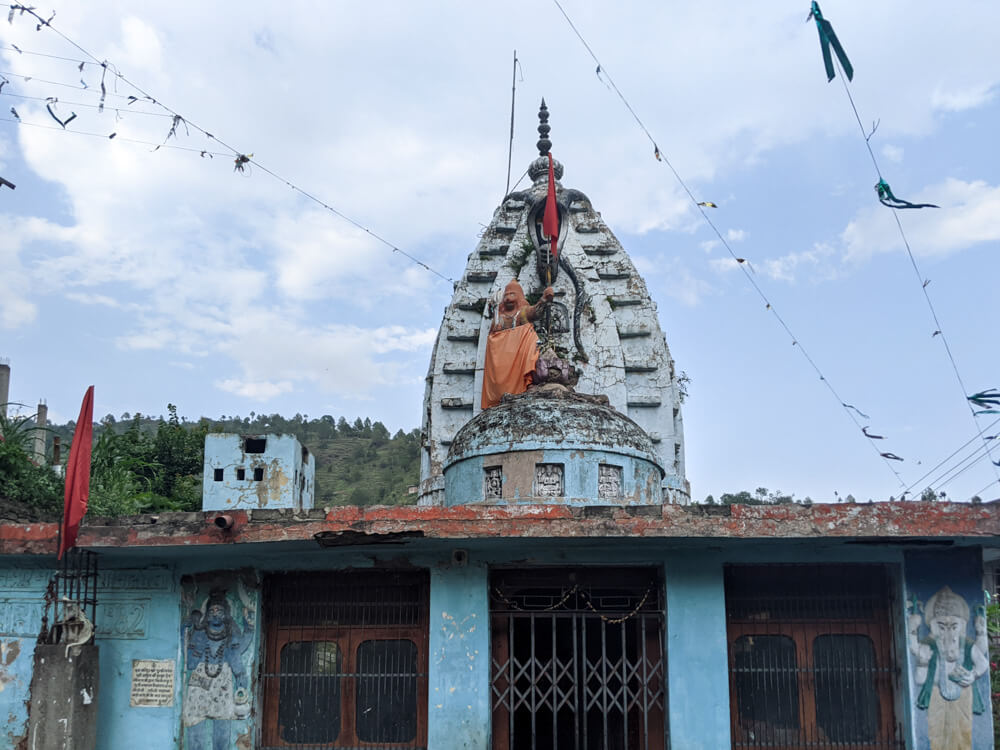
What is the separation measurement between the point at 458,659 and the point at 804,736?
3.69 meters

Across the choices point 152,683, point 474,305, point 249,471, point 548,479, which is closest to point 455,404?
point 474,305

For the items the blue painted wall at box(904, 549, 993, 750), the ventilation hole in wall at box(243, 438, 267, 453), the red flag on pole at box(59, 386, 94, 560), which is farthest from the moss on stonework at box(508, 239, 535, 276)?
the blue painted wall at box(904, 549, 993, 750)

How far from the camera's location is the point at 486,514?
9.94 meters

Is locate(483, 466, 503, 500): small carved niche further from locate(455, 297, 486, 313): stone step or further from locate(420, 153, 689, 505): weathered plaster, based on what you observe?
locate(455, 297, 486, 313): stone step

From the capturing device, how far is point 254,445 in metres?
24.7

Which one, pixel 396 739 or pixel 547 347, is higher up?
pixel 547 347

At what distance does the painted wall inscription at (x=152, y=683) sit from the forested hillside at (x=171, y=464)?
15.8 ft

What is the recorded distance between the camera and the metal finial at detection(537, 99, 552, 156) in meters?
26.2

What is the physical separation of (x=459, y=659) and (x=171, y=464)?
20410mm

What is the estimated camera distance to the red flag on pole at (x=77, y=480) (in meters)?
10.0

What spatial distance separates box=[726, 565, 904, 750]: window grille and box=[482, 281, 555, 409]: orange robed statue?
5.59 m

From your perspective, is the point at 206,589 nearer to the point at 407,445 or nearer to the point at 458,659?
the point at 458,659

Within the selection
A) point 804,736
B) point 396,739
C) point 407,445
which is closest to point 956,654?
point 804,736

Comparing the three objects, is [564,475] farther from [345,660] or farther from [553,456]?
[345,660]
